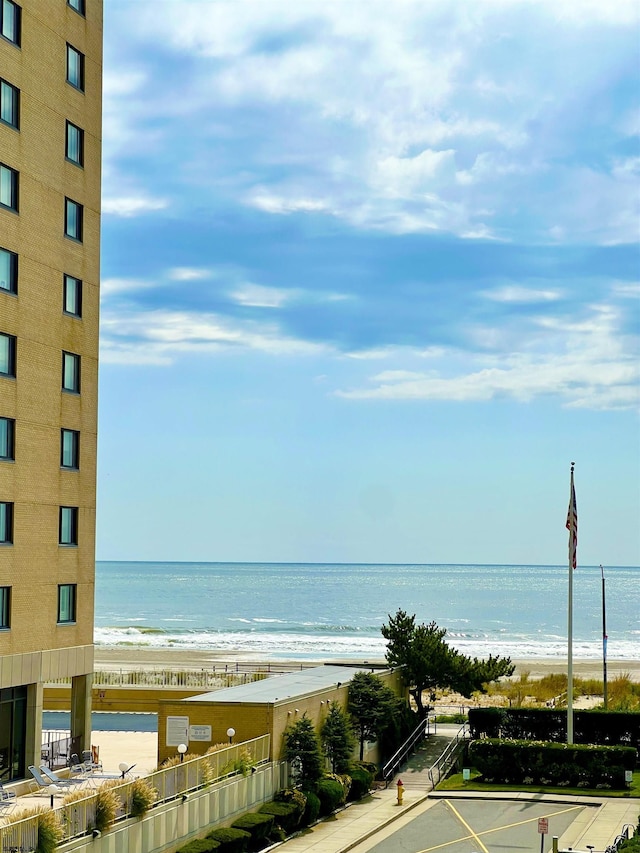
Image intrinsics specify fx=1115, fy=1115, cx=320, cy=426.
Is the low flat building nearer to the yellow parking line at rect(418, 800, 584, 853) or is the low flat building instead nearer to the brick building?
the brick building

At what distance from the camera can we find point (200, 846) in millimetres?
28750

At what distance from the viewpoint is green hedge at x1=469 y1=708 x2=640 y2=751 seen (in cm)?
4866

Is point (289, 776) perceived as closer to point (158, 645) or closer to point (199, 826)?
point (199, 826)

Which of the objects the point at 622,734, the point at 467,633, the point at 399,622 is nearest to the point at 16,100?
the point at 399,622

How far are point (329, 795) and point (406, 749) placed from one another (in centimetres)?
1059

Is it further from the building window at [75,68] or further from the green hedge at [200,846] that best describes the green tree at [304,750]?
the building window at [75,68]

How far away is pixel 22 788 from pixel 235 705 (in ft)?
22.9

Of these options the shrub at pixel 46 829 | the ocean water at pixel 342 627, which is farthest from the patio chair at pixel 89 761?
the ocean water at pixel 342 627

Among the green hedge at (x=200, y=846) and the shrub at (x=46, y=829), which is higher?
the shrub at (x=46, y=829)

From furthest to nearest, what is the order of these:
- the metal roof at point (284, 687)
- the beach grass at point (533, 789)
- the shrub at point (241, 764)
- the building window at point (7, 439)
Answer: the beach grass at point (533, 789), the metal roof at point (284, 687), the building window at point (7, 439), the shrub at point (241, 764)

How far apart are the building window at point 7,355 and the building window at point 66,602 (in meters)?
7.84

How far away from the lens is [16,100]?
35750mm

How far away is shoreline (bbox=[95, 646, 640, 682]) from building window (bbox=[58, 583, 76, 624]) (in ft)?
162

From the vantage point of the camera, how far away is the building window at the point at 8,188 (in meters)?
34.9
